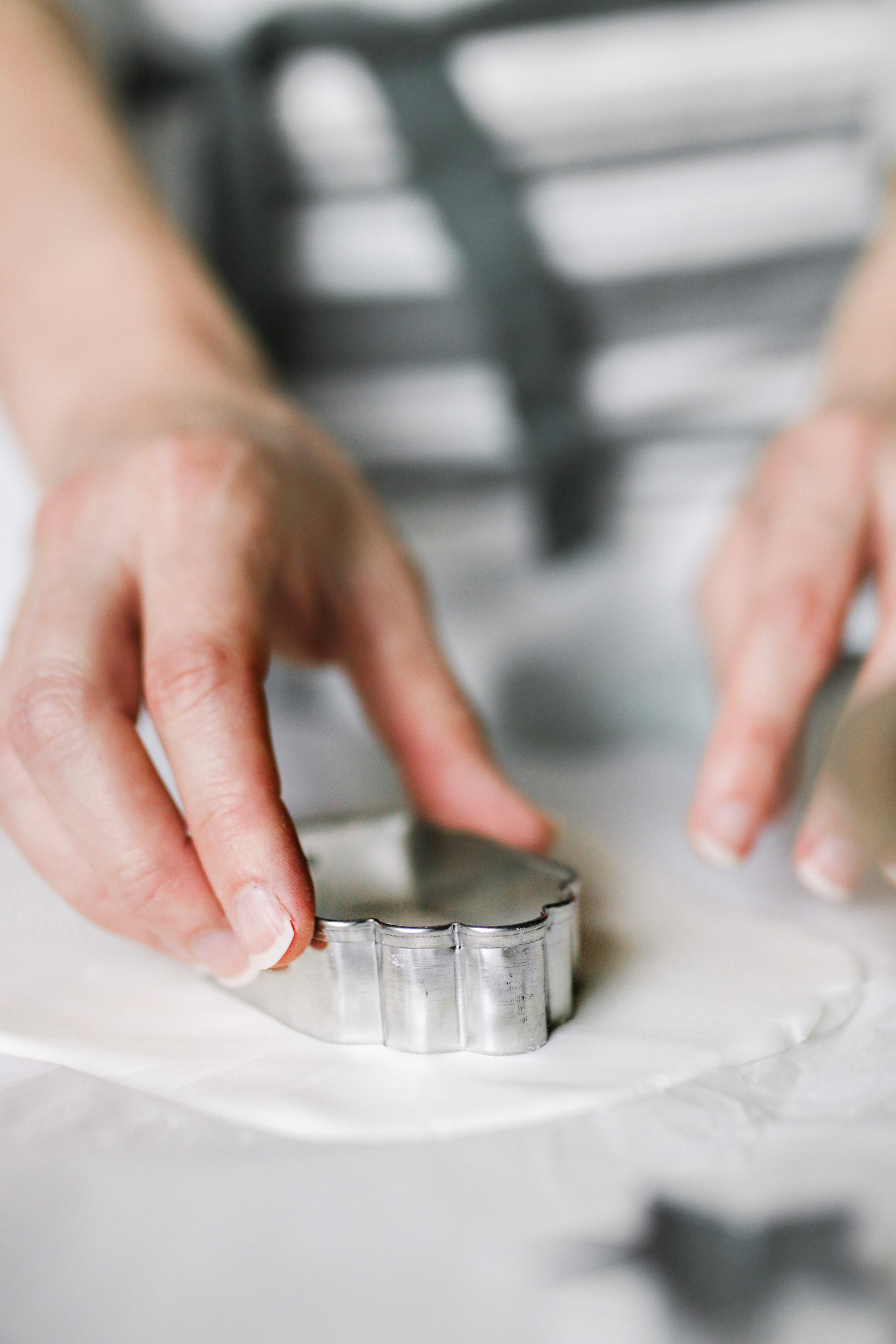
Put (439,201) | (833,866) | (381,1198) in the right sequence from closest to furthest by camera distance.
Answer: (381,1198) < (833,866) < (439,201)

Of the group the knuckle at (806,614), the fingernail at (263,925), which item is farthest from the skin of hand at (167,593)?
the knuckle at (806,614)

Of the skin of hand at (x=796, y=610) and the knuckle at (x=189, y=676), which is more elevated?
the knuckle at (x=189, y=676)

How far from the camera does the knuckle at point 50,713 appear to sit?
1.16 feet

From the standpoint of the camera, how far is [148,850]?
1.12ft

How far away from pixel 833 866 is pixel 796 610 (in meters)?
0.11

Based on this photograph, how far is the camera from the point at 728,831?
1.33 ft

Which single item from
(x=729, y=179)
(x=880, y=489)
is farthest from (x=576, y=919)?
(x=729, y=179)

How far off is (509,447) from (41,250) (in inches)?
11.2

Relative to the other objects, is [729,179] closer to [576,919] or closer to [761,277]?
[761,277]

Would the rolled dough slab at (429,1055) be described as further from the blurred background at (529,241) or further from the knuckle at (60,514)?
the blurred background at (529,241)

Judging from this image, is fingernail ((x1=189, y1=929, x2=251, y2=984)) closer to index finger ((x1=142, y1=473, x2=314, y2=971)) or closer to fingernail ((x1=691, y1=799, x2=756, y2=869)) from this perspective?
index finger ((x1=142, y1=473, x2=314, y2=971))

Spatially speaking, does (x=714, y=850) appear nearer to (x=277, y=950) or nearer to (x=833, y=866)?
(x=833, y=866)

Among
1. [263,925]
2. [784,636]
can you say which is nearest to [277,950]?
[263,925]

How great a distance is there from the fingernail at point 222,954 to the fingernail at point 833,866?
18 cm
